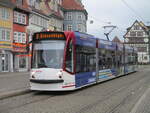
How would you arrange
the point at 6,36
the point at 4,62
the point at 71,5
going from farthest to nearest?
1. the point at 71,5
2. the point at 6,36
3. the point at 4,62

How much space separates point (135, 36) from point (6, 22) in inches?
3023

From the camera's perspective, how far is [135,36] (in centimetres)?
10831

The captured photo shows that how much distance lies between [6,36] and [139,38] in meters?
77.9

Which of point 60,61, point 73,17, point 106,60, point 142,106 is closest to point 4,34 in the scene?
point 106,60

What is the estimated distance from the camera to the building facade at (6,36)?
123 ft

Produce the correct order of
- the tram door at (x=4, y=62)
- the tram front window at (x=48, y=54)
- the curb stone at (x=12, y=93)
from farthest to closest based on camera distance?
1. the tram door at (x=4, y=62)
2. the tram front window at (x=48, y=54)
3. the curb stone at (x=12, y=93)

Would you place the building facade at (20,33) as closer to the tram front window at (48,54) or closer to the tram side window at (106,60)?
the tram side window at (106,60)

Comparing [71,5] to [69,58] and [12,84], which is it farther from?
[69,58]

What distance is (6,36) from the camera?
38.2 m

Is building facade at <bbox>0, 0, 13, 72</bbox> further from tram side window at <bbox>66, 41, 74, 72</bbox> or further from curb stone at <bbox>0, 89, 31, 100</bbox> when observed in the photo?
tram side window at <bbox>66, 41, 74, 72</bbox>

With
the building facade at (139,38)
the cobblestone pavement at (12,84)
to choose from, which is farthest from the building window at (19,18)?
the building facade at (139,38)

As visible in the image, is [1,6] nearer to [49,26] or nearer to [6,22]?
[6,22]

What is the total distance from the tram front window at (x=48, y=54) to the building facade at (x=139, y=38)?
95690 mm

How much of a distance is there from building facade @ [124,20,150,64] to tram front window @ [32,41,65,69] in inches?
3767
